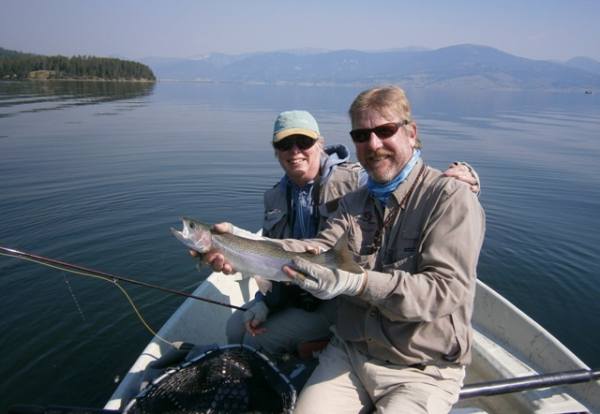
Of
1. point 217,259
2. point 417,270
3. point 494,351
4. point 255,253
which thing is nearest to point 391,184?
point 417,270

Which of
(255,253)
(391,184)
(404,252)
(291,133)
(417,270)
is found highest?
(291,133)

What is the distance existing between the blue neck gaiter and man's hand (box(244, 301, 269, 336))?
224cm

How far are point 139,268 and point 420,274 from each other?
822cm

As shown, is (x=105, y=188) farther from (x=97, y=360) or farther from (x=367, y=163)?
(x=367, y=163)

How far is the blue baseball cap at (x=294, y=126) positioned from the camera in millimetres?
4941

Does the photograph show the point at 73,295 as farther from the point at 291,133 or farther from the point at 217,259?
the point at 291,133

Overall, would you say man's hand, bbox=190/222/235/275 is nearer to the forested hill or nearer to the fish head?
the fish head

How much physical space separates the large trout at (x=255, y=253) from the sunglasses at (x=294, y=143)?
46.5 inches

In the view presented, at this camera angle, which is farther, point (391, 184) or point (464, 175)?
point (464, 175)

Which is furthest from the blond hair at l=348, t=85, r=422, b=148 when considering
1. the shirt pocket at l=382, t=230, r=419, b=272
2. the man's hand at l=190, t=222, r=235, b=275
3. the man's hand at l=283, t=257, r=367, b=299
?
the man's hand at l=190, t=222, r=235, b=275

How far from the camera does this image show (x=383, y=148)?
3.75 m

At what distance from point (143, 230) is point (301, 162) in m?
8.25

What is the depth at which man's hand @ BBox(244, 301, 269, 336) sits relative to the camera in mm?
5199

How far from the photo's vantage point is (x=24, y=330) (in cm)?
748
